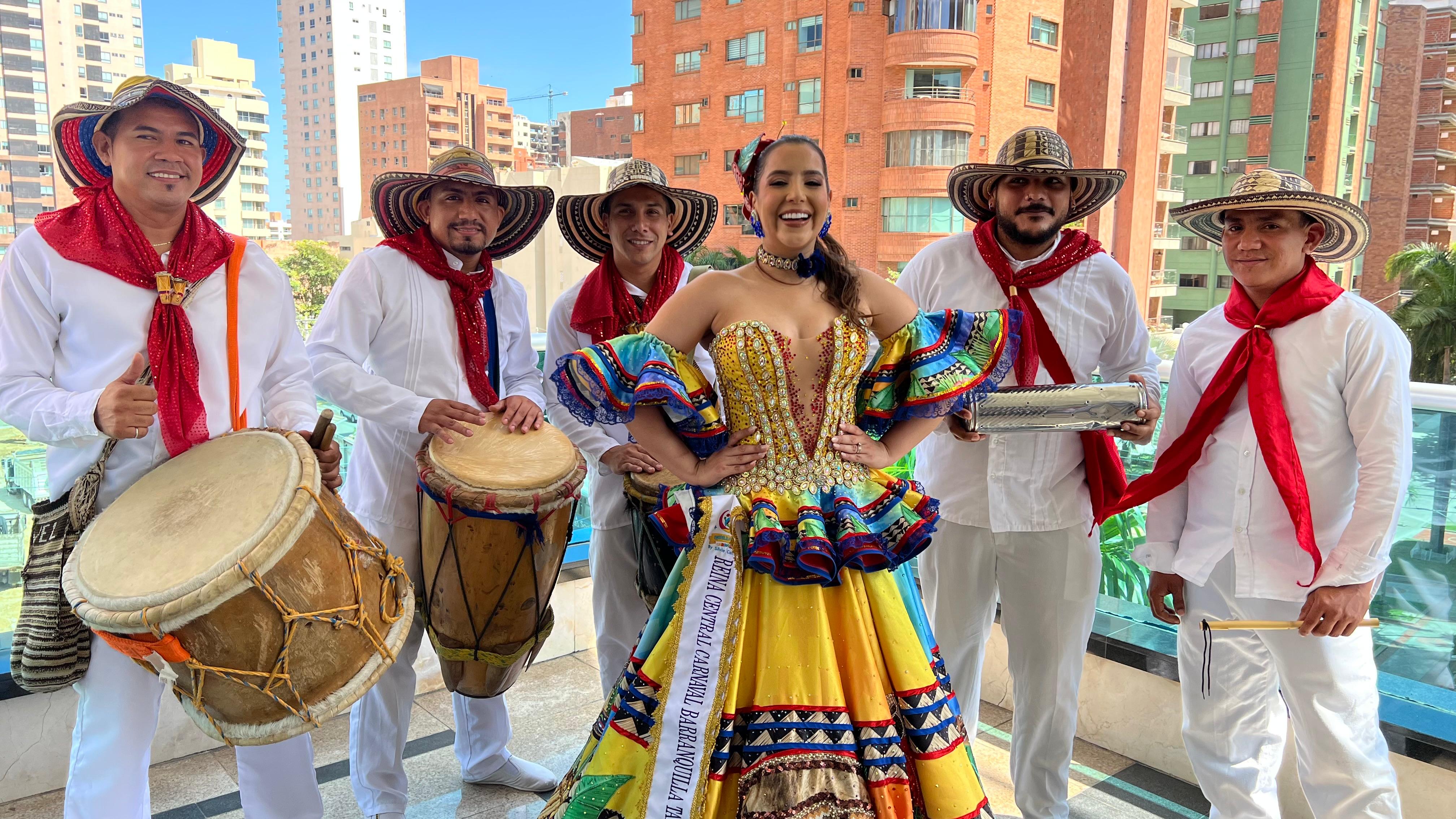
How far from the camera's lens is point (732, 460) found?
6.70ft

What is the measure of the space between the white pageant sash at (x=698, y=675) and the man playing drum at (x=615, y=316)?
2.62 ft

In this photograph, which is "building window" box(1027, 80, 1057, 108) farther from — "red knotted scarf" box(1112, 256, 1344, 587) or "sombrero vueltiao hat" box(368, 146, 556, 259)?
"red knotted scarf" box(1112, 256, 1344, 587)

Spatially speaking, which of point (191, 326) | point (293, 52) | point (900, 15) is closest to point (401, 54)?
point (293, 52)

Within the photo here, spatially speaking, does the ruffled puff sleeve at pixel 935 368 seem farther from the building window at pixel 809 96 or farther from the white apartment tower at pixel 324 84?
the white apartment tower at pixel 324 84

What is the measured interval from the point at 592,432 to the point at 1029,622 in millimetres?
1334

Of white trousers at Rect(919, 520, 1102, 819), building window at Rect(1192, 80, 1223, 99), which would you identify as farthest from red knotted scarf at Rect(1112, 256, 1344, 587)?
building window at Rect(1192, 80, 1223, 99)

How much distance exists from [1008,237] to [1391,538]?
113cm

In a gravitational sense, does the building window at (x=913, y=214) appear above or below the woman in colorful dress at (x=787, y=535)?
above

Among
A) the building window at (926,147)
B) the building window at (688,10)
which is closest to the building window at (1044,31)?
the building window at (926,147)

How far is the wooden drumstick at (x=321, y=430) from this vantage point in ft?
7.07

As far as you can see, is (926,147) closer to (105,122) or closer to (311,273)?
(311,273)

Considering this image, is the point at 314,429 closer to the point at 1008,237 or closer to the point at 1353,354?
the point at 1008,237

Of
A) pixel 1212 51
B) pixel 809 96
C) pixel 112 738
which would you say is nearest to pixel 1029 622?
pixel 112 738

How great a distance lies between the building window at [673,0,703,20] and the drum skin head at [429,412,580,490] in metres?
35.2
